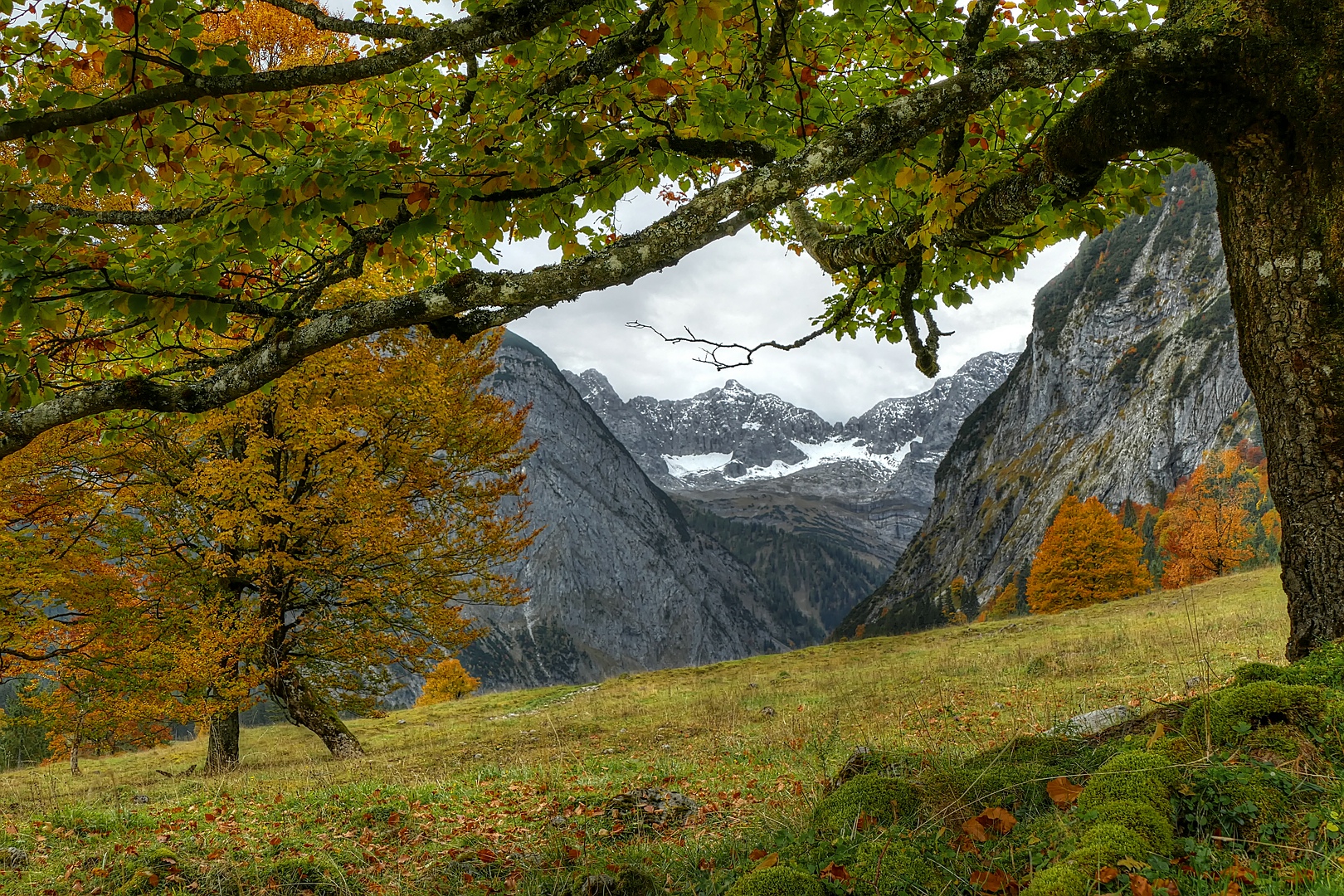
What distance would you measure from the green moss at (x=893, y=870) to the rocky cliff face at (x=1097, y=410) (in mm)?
109806

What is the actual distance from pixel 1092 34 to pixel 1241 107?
112 cm

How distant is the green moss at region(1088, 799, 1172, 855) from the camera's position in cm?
286

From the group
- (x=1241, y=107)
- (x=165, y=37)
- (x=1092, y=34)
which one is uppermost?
(x=165, y=37)

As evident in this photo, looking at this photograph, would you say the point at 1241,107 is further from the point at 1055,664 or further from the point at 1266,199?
the point at 1055,664

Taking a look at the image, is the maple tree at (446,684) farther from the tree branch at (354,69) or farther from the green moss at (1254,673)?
the green moss at (1254,673)

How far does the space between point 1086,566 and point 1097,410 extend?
99529mm

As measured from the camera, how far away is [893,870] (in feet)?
10.3

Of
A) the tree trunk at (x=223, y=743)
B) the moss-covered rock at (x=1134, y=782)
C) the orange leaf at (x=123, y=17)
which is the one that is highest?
the orange leaf at (x=123, y=17)

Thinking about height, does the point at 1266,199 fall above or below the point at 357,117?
below

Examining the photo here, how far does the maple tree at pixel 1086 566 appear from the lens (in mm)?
46062

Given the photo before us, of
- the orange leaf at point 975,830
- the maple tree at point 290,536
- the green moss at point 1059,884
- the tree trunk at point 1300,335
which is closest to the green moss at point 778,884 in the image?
the orange leaf at point 975,830

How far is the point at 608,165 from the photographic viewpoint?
536 cm

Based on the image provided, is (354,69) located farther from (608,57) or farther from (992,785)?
(992,785)

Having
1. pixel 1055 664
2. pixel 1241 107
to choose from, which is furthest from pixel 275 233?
pixel 1055 664
